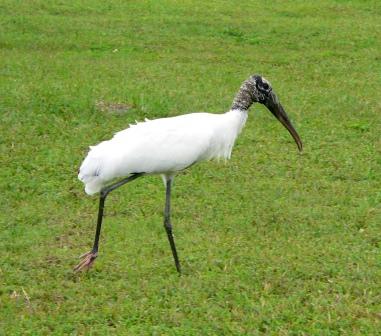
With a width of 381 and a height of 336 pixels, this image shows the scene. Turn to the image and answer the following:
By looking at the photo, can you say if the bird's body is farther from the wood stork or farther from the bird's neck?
the bird's neck

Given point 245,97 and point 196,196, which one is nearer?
point 245,97

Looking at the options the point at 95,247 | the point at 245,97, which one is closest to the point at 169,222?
the point at 95,247

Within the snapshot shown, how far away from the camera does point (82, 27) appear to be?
14.6 meters

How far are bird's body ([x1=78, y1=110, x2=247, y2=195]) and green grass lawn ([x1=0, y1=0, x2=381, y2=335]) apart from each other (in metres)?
0.69

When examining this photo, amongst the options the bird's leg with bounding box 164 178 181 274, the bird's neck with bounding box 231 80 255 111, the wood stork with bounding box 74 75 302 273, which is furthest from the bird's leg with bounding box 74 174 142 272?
the bird's neck with bounding box 231 80 255 111

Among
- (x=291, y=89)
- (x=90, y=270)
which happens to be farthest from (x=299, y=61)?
(x=90, y=270)

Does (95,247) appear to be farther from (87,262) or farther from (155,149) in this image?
(155,149)

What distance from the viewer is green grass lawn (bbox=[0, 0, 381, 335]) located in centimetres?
543

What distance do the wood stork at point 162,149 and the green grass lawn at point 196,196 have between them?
452 millimetres

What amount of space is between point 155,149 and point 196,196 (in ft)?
6.05

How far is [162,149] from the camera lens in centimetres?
579

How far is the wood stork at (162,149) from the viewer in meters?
5.79

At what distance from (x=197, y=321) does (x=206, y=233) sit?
1.53 m

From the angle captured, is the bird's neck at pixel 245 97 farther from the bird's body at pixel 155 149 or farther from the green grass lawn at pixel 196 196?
the green grass lawn at pixel 196 196
